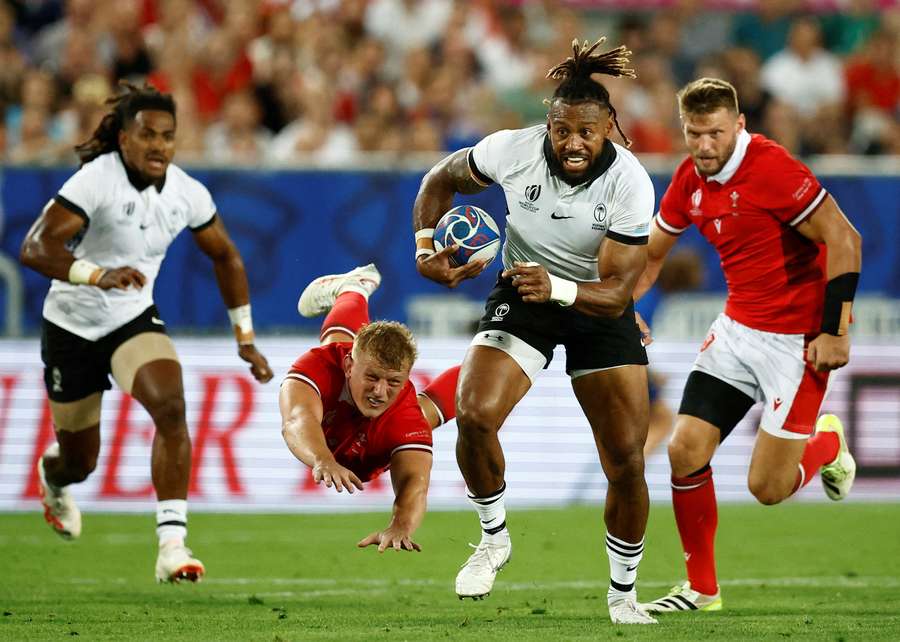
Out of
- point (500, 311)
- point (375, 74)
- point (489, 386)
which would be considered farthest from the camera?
point (375, 74)

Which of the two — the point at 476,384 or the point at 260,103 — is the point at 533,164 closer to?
the point at 476,384

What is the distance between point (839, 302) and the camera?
755 centimetres

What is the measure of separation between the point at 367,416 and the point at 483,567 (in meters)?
0.94

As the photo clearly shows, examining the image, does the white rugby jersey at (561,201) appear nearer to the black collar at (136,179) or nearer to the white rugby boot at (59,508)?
the black collar at (136,179)

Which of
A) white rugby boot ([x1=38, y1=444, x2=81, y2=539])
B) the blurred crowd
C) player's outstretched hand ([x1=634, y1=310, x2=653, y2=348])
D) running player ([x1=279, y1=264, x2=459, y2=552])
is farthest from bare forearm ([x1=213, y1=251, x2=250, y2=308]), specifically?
the blurred crowd

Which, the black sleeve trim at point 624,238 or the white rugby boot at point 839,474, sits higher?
the black sleeve trim at point 624,238

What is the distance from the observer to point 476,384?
22.8 ft

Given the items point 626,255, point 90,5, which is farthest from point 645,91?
point 626,255

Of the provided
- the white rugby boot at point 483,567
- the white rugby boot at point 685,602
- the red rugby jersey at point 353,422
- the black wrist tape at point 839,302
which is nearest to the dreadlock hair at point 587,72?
the black wrist tape at point 839,302

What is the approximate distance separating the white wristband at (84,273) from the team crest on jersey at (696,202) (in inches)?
127

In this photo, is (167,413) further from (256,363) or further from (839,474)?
(839,474)

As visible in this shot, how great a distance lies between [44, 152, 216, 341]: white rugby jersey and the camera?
28.2ft

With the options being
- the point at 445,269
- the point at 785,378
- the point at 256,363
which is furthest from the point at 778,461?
the point at 256,363

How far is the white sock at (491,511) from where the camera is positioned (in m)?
7.16
